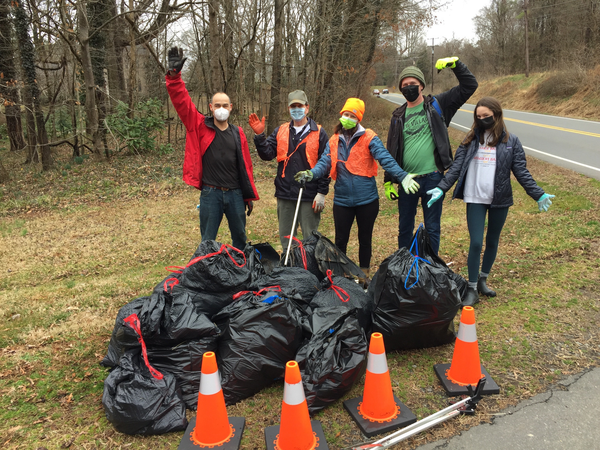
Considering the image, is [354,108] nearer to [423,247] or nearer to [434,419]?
[423,247]

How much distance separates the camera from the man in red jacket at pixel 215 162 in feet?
12.8

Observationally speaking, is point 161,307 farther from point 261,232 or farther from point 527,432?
point 261,232

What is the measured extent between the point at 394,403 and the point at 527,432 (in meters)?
0.75

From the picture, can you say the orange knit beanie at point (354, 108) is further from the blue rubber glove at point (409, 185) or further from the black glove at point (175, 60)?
the black glove at point (175, 60)

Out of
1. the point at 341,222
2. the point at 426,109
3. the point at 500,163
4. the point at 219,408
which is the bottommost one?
the point at 219,408

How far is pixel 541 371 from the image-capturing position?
2.74 m

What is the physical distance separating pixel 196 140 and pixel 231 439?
273 cm

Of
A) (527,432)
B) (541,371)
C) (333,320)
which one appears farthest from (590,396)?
(333,320)

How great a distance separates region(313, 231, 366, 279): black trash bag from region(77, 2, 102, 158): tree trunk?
420 inches

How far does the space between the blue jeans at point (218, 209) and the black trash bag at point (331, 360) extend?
6.09 ft

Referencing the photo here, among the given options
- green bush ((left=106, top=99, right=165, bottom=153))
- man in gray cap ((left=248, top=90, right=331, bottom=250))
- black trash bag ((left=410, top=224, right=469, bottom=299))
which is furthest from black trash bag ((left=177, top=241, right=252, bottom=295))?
green bush ((left=106, top=99, right=165, bottom=153))

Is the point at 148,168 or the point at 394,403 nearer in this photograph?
the point at 394,403

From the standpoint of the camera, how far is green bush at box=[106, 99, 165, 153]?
12.1 meters

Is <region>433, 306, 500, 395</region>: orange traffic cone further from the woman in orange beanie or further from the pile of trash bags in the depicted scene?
the woman in orange beanie
